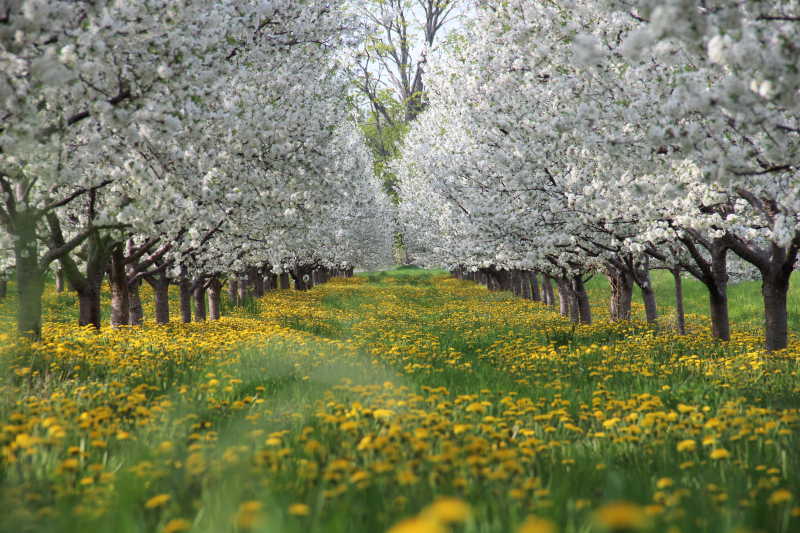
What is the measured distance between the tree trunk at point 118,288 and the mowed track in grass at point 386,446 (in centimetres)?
521

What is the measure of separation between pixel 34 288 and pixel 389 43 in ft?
108

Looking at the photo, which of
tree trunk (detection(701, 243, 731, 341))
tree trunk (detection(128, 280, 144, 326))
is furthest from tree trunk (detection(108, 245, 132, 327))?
tree trunk (detection(701, 243, 731, 341))

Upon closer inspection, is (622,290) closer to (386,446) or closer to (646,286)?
(646,286)

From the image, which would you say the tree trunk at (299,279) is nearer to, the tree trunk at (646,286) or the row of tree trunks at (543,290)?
the row of tree trunks at (543,290)

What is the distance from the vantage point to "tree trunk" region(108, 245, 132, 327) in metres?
13.4

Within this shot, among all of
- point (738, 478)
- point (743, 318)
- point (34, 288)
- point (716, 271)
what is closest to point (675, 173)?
point (738, 478)

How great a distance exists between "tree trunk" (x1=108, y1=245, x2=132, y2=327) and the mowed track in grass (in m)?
5.21

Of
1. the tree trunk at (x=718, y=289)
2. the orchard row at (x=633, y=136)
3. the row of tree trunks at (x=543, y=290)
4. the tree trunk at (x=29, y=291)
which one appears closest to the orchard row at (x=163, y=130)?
the tree trunk at (x=29, y=291)

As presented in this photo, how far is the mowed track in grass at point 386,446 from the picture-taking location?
2854mm

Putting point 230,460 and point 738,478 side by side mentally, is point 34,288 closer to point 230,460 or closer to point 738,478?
point 230,460

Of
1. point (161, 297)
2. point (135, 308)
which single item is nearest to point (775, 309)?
point (161, 297)

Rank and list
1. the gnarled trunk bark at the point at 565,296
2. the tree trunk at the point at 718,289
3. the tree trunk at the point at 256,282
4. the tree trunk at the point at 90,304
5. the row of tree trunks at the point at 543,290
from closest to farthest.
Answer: the tree trunk at the point at 718,289, the tree trunk at the point at 90,304, the row of tree trunks at the point at 543,290, the gnarled trunk bark at the point at 565,296, the tree trunk at the point at 256,282

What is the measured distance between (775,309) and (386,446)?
979cm

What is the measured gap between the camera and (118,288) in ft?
44.4
